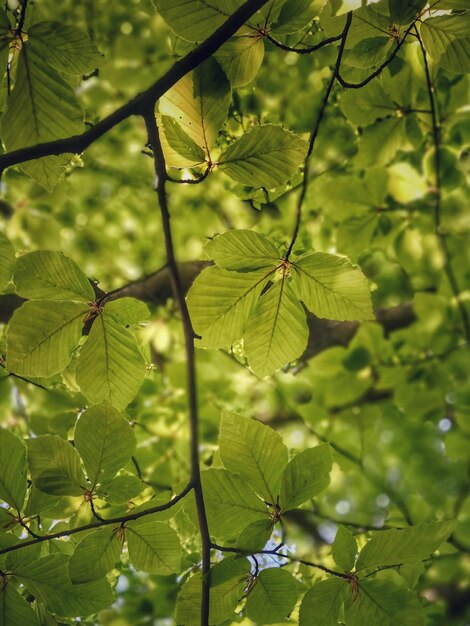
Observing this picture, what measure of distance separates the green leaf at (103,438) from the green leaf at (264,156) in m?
0.42

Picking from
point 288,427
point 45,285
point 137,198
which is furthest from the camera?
point 137,198

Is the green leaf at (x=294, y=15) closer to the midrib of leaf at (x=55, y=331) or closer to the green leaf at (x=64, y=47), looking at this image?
the green leaf at (x=64, y=47)

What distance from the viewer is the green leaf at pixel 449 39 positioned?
78 cm

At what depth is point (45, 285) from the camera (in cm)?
80

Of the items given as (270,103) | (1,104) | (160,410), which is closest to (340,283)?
(1,104)

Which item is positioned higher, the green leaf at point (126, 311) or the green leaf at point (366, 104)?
the green leaf at point (366, 104)

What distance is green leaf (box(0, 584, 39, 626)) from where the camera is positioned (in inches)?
31.2

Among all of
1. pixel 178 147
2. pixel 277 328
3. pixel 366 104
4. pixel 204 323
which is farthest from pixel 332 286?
pixel 366 104

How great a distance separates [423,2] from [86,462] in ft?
2.85

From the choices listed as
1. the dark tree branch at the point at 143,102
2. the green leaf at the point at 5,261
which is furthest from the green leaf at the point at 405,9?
the green leaf at the point at 5,261

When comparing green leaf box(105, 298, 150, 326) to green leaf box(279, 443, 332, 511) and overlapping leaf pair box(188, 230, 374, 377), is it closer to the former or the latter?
overlapping leaf pair box(188, 230, 374, 377)

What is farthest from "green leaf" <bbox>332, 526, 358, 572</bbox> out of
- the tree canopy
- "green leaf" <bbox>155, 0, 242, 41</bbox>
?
"green leaf" <bbox>155, 0, 242, 41</bbox>

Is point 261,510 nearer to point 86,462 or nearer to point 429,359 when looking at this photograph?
point 86,462

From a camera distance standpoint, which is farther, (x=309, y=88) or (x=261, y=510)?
(x=309, y=88)
